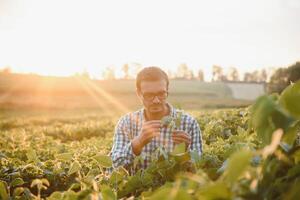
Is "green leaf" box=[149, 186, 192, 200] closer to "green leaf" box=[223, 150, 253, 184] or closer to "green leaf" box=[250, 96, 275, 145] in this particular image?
"green leaf" box=[223, 150, 253, 184]

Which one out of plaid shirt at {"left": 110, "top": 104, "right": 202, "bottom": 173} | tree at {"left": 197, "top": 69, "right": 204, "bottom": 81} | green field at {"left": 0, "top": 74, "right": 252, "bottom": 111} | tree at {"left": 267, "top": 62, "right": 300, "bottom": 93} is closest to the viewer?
plaid shirt at {"left": 110, "top": 104, "right": 202, "bottom": 173}

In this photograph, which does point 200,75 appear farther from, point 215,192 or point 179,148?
point 215,192

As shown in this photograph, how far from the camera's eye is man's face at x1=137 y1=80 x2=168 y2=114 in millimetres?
3846

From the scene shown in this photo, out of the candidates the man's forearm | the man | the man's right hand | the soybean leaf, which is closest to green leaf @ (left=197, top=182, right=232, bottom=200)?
the soybean leaf

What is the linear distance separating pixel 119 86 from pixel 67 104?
19.7m

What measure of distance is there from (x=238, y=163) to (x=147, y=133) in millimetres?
2216

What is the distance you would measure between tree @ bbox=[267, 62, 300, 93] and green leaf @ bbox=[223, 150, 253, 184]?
43952 millimetres

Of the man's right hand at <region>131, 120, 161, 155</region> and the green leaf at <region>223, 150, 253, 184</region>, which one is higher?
the green leaf at <region>223, 150, 253, 184</region>

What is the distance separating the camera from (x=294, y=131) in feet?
3.01

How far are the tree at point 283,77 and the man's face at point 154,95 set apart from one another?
40954mm

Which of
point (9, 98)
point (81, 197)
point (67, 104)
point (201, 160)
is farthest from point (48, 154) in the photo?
point (9, 98)

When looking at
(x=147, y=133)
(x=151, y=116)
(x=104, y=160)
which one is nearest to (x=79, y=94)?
(x=151, y=116)

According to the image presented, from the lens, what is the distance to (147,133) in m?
2.89

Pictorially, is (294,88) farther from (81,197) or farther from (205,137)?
(205,137)
